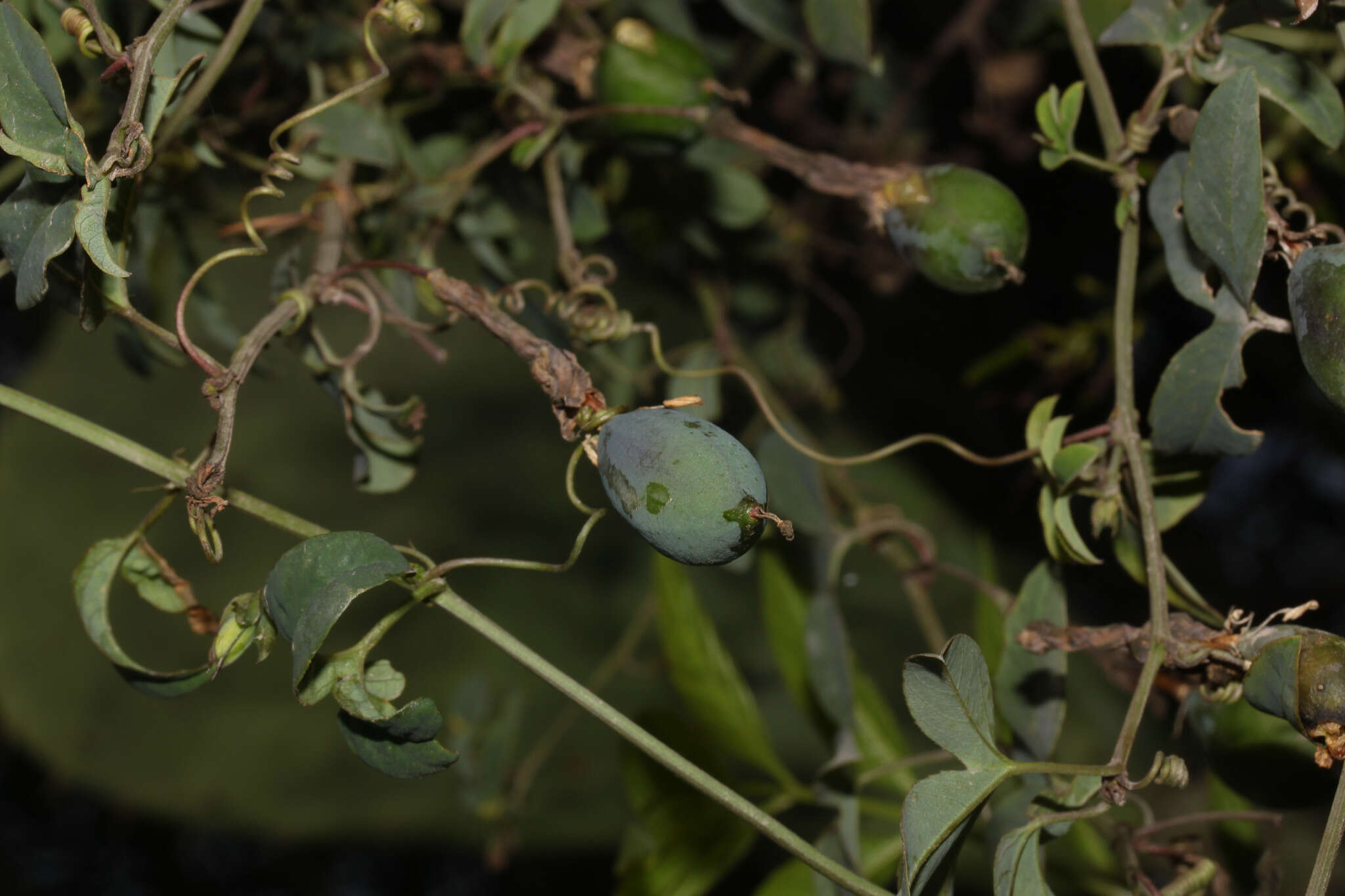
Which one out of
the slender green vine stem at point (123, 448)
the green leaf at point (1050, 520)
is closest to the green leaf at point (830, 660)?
the green leaf at point (1050, 520)

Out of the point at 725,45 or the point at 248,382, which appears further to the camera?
the point at 248,382

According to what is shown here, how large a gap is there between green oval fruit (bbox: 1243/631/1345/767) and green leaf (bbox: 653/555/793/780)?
28 cm

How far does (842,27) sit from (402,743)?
329 millimetres

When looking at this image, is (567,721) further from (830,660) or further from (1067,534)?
(1067,534)

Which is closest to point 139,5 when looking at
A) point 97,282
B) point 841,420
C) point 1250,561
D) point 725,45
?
point 97,282

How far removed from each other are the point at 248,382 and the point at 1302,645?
839mm

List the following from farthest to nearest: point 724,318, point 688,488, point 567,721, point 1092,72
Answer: point 567,721 < point 724,318 < point 1092,72 < point 688,488

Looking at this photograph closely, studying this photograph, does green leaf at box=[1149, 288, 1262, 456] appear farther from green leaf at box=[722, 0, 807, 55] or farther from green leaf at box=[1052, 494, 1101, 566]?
green leaf at box=[722, 0, 807, 55]

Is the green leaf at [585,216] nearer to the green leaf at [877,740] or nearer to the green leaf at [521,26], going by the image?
the green leaf at [521,26]

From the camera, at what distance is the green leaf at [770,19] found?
1.53 ft

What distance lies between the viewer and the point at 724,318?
58cm

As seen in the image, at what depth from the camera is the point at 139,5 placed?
13.5 inches

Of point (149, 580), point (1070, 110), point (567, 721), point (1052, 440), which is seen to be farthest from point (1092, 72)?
point (567, 721)

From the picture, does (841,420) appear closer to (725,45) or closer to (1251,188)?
(725,45)
